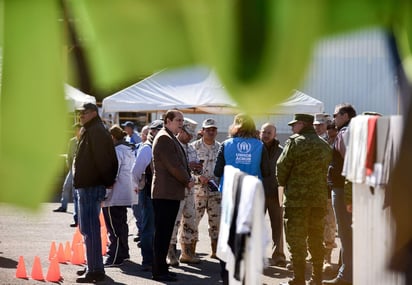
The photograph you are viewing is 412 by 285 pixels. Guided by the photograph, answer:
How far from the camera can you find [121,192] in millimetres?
4637

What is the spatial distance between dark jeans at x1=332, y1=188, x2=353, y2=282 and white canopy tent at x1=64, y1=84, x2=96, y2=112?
346 centimetres

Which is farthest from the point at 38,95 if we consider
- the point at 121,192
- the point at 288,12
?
the point at 121,192

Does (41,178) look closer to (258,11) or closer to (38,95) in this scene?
(38,95)

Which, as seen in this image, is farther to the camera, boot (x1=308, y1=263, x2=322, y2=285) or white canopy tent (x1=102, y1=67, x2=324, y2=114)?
boot (x1=308, y1=263, x2=322, y2=285)

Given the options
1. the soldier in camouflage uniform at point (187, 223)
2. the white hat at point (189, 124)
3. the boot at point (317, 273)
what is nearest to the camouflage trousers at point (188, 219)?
the soldier in camouflage uniform at point (187, 223)

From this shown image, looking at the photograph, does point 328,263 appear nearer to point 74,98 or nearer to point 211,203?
point 211,203

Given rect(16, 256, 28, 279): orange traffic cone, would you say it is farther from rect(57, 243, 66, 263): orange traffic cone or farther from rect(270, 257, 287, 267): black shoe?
rect(270, 257, 287, 267): black shoe

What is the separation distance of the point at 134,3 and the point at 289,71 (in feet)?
0.30

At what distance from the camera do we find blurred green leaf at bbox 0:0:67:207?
Result: 42 cm

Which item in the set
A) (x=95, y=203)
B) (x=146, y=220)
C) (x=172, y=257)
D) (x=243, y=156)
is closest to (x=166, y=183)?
(x=243, y=156)

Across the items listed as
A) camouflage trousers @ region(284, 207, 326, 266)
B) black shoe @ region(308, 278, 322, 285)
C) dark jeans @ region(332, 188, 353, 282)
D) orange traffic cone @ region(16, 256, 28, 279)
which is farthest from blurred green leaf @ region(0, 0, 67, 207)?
orange traffic cone @ region(16, 256, 28, 279)

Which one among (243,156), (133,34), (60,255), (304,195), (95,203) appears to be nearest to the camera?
(133,34)

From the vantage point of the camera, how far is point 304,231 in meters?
4.07

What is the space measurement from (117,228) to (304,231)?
1.44 meters
